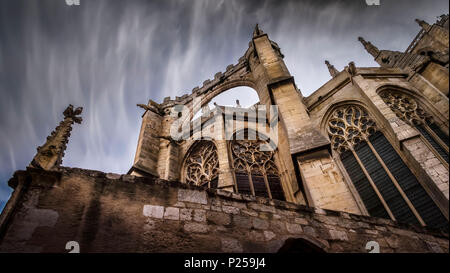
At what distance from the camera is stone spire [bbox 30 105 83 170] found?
278 centimetres

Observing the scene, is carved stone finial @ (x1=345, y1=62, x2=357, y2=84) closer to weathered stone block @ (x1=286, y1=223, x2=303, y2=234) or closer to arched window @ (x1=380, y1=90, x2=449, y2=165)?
arched window @ (x1=380, y1=90, x2=449, y2=165)

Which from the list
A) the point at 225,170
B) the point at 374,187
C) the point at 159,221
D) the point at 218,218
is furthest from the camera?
the point at 225,170

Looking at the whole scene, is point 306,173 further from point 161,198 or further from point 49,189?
point 49,189

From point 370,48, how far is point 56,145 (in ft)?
70.3

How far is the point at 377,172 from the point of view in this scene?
6.01 m

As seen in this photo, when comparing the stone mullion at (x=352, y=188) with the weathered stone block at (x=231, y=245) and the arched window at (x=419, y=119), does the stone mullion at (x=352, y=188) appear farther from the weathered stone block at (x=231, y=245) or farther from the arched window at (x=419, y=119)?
the weathered stone block at (x=231, y=245)

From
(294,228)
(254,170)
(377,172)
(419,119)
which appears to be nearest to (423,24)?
(419,119)

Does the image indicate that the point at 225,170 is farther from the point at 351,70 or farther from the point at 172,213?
the point at 351,70

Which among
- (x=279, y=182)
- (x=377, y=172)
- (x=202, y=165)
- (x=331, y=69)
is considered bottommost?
(x=377, y=172)

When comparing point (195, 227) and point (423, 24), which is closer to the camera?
point (195, 227)

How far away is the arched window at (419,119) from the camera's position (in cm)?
556

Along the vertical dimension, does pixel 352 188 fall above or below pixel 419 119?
below

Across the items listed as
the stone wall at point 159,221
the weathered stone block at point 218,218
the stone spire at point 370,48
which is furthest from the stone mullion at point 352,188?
the stone spire at point 370,48

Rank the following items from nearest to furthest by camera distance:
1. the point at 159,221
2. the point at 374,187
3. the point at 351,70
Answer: the point at 159,221 → the point at 374,187 → the point at 351,70
